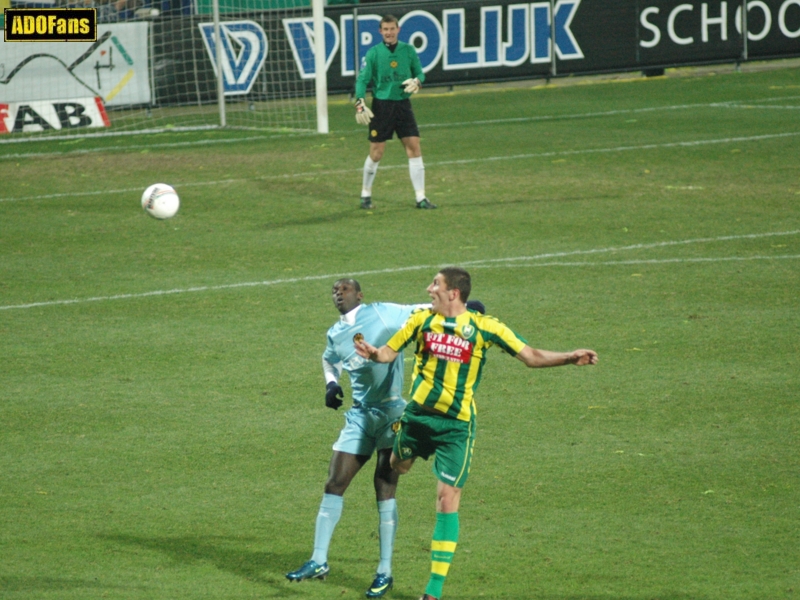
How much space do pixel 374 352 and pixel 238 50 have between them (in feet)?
63.5

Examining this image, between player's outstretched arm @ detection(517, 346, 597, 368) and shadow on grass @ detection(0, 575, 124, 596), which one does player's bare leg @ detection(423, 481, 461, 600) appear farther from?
shadow on grass @ detection(0, 575, 124, 596)

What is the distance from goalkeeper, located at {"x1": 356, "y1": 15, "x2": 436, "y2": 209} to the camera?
1588 cm

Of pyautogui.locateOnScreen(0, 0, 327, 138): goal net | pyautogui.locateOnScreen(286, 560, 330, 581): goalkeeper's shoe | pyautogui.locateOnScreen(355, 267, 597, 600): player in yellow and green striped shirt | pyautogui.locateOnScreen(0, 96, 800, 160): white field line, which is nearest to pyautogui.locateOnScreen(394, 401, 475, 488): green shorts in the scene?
pyautogui.locateOnScreen(355, 267, 597, 600): player in yellow and green striped shirt

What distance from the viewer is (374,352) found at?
593cm

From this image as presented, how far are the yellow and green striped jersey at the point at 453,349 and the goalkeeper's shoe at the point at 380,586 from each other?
2.92 ft

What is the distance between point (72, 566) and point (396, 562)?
170cm

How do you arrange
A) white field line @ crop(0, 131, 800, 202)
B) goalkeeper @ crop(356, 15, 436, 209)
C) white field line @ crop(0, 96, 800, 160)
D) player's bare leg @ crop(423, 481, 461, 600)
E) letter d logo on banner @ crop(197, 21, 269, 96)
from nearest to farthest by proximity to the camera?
1. player's bare leg @ crop(423, 481, 461, 600)
2. goalkeeper @ crop(356, 15, 436, 209)
3. white field line @ crop(0, 131, 800, 202)
4. white field line @ crop(0, 96, 800, 160)
5. letter d logo on banner @ crop(197, 21, 269, 96)

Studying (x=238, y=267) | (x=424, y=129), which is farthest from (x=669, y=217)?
(x=424, y=129)

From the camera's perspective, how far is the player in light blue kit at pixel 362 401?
6.36 m

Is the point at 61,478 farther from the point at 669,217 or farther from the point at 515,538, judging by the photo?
the point at 669,217

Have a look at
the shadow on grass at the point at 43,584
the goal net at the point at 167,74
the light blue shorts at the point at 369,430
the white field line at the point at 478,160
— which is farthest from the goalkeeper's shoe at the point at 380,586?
the goal net at the point at 167,74

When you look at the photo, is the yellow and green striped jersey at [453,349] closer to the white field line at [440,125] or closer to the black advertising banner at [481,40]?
the white field line at [440,125]

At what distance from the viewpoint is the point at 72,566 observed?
252 inches

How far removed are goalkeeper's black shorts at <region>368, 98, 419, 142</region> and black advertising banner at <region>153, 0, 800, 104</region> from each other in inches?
356
